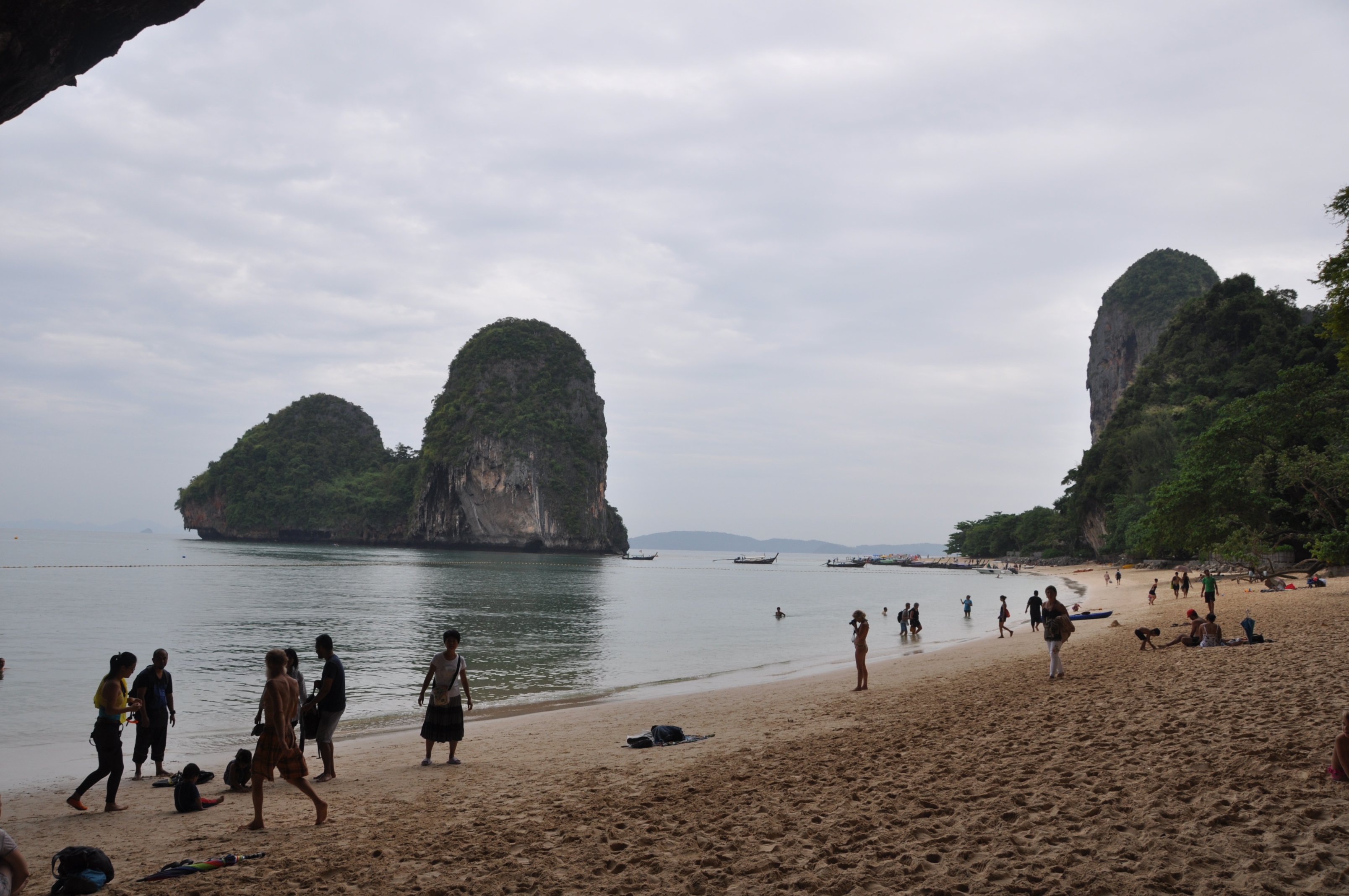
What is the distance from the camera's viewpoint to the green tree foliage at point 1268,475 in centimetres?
2636

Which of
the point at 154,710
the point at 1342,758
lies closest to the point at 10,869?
the point at 154,710

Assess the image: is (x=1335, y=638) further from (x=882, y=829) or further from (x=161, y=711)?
(x=161, y=711)

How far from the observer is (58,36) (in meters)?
4.66

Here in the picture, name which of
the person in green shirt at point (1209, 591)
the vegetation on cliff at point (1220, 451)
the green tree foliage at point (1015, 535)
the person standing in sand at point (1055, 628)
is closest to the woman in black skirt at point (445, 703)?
the person standing in sand at point (1055, 628)

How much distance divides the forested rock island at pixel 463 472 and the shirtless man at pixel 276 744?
11399 centimetres

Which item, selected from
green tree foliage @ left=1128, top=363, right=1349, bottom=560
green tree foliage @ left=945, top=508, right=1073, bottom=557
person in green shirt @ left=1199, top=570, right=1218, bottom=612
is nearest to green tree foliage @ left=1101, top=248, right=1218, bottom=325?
green tree foliage @ left=945, top=508, right=1073, bottom=557

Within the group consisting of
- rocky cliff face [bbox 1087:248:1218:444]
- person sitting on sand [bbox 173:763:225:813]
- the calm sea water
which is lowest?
the calm sea water

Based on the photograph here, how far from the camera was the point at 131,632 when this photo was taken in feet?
83.1

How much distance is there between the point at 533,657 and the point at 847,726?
13.7m

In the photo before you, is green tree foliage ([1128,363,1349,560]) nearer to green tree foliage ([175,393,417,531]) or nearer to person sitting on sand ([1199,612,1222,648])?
person sitting on sand ([1199,612,1222,648])

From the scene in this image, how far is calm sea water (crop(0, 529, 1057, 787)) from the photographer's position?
45.6 ft

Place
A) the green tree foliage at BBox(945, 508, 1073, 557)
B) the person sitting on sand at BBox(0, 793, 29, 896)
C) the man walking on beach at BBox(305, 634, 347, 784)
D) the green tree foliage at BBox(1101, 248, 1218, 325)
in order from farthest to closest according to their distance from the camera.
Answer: the green tree foliage at BBox(1101, 248, 1218, 325) → the green tree foliage at BBox(945, 508, 1073, 557) → the man walking on beach at BBox(305, 634, 347, 784) → the person sitting on sand at BBox(0, 793, 29, 896)

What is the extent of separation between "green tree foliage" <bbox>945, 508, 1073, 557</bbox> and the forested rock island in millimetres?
62859

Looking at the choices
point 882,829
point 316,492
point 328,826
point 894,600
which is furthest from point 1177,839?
point 316,492
